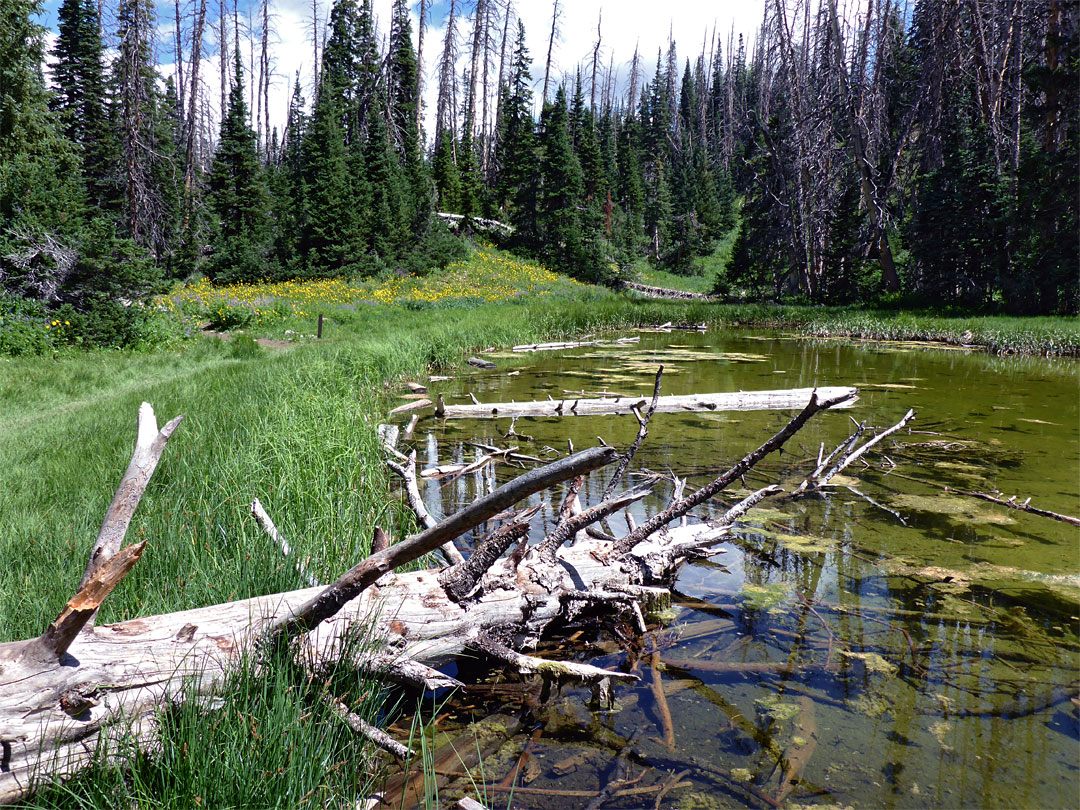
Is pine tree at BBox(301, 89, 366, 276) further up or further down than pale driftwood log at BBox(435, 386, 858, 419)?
further up

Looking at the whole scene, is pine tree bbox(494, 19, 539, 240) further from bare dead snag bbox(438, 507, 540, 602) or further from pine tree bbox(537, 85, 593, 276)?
bare dead snag bbox(438, 507, 540, 602)

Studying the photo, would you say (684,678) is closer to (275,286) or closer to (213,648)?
(213,648)

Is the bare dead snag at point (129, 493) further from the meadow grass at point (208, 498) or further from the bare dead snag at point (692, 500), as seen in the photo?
the bare dead snag at point (692, 500)

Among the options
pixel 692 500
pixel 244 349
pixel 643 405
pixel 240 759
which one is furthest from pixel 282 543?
pixel 244 349

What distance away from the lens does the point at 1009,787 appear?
7.36 feet

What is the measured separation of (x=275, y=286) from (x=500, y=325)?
12.1 meters

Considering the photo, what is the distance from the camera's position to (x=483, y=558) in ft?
8.16

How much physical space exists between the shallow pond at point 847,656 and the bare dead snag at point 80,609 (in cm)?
131

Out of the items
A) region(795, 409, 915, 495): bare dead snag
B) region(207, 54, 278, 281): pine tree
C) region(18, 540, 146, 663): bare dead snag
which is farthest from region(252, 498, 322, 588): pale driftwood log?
region(207, 54, 278, 281): pine tree

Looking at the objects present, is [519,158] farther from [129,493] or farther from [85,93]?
[129,493]

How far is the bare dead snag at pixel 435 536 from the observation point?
1.69 meters

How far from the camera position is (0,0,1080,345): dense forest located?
18.4 meters

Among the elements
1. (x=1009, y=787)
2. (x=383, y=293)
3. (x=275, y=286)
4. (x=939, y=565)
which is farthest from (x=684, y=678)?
(x=275, y=286)

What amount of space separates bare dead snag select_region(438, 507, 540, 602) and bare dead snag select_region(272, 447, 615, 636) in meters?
0.47
